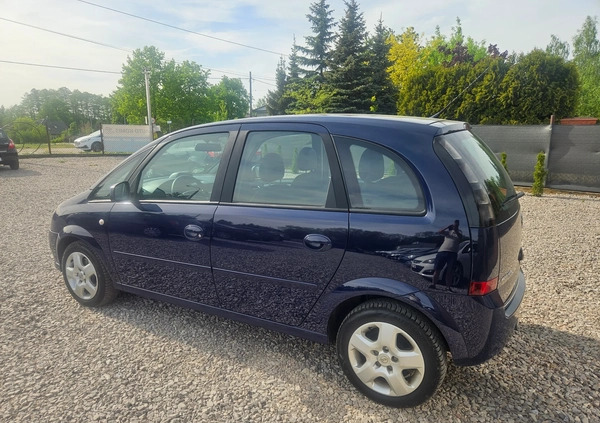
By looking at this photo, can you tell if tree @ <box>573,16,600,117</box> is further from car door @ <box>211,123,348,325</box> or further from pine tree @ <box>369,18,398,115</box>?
car door @ <box>211,123,348,325</box>

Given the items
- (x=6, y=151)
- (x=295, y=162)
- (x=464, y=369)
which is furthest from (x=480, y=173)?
(x=6, y=151)

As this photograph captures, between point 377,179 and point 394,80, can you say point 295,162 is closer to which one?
point 377,179

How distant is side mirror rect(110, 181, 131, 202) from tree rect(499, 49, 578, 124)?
12.8 metres

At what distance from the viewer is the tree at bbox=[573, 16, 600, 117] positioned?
3556 cm

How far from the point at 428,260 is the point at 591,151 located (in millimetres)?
9323

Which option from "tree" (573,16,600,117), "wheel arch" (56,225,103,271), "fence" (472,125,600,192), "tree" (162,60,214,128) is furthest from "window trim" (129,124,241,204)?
"tree" (573,16,600,117)

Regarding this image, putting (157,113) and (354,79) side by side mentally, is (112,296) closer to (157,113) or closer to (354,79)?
(354,79)

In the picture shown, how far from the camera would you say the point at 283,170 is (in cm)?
261

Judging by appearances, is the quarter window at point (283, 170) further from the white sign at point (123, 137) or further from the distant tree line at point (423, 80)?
the white sign at point (123, 137)

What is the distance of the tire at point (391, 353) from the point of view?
207 centimetres

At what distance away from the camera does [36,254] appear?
16.2 feet

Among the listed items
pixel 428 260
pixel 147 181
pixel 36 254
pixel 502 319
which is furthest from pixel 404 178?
pixel 36 254

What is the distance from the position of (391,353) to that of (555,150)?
943cm

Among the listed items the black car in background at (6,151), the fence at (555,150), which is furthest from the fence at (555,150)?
the black car in background at (6,151)
